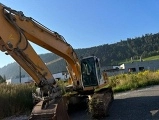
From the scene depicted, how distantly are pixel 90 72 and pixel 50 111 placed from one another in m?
5.51

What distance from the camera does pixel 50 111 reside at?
873 centimetres

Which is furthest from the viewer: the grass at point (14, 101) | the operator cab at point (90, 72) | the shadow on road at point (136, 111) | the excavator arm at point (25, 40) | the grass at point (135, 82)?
the grass at point (135, 82)

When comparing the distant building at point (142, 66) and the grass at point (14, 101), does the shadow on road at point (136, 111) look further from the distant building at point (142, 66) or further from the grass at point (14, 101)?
the distant building at point (142, 66)

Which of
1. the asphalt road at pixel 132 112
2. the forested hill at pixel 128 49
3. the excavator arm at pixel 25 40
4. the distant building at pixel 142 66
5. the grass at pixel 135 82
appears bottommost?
the asphalt road at pixel 132 112

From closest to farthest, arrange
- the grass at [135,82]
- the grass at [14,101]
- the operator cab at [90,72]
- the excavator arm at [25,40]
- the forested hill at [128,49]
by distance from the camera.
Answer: the excavator arm at [25,40]
the operator cab at [90,72]
the grass at [14,101]
the grass at [135,82]
the forested hill at [128,49]

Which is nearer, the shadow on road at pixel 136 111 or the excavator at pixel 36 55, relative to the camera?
the excavator at pixel 36 55

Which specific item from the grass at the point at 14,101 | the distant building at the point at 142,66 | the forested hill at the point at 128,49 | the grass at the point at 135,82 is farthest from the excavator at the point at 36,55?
the forested hill at the point at 128,49

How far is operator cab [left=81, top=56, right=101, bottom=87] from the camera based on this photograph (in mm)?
13906

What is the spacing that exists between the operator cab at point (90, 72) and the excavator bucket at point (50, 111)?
4.72m

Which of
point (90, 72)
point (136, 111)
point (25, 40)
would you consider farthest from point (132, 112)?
point (25, 40)

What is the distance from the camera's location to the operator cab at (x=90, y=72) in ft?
45.6

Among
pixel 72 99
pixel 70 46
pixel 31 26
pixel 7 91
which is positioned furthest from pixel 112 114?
pixel 7 91

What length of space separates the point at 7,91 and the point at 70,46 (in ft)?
20.1

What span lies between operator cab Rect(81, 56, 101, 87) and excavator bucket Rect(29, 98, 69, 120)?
4718mm
